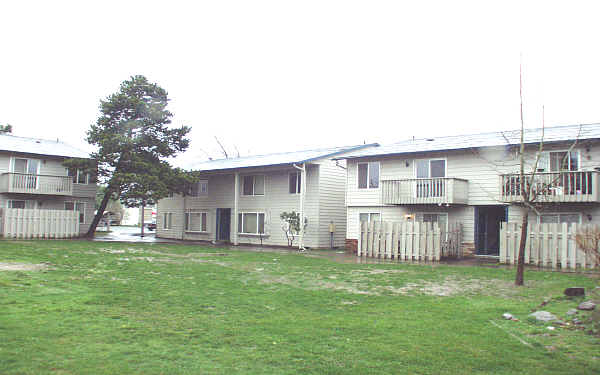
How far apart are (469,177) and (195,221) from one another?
19260 mm

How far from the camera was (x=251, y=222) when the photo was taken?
31.1 metres

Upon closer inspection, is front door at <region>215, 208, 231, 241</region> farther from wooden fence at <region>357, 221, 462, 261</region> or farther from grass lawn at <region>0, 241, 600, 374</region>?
grass lawn at <region>0, 241, 600, 374</region>

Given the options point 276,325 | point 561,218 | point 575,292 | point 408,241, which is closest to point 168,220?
point 408,241

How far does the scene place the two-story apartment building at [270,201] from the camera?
91.1 feet

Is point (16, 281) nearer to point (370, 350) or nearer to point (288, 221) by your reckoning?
point (370, 350)

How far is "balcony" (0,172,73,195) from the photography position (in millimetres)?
29328

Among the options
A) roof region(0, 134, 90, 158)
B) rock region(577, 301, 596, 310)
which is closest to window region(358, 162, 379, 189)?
rock region(577, 301, 596, 310)

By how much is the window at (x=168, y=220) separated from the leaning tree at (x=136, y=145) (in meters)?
7.09

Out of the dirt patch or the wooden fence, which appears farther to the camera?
the wooden fence

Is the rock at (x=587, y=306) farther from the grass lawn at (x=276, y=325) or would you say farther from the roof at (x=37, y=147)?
the roof at (x=37, y=147)

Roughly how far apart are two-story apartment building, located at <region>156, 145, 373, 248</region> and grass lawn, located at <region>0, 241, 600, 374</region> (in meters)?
14.4

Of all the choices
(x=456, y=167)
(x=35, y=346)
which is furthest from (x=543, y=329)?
(x=456, y=167)

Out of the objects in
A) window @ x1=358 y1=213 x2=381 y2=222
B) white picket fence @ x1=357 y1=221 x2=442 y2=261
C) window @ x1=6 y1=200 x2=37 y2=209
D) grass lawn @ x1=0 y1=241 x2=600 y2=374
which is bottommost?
grass lawn @ x1=0 y1=241 x2=600 y2=374

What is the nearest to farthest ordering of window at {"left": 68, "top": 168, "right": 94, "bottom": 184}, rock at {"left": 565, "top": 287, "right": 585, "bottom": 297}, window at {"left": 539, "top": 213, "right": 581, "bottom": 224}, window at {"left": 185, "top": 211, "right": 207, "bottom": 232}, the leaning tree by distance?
rock at {"left": 565, "top": 287, "right": 585, "bottom": 297} < window at {"left": 539, "top": 213, "right": 581, "bottom": 224} < the leaning tree < window at {"left": 68, "top": 168, "right": 94, "bottom": 184} < window at {"left": 185, "top": 211, "right": 207, "bottom": 232}
